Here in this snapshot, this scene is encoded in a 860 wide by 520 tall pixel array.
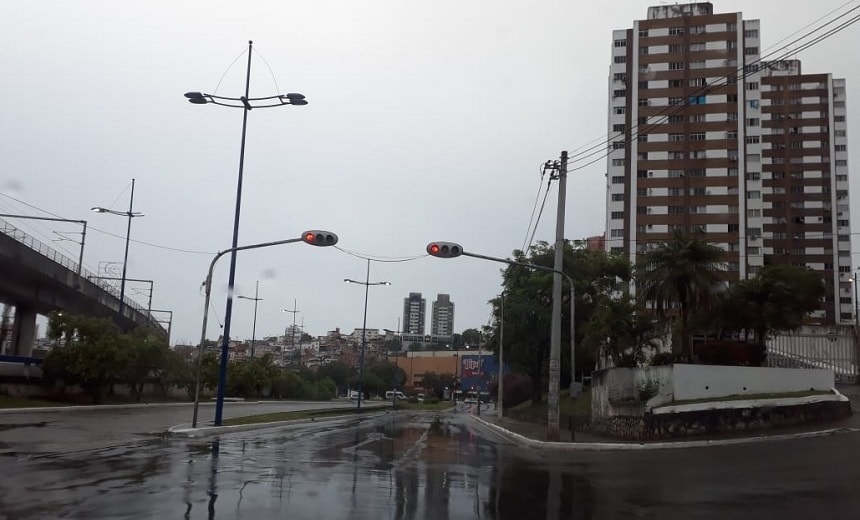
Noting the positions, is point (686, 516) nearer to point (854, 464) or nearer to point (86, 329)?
point (854, 464)

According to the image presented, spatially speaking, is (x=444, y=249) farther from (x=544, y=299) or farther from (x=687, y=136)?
(x=687, y=136)

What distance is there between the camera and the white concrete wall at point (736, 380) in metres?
24.9

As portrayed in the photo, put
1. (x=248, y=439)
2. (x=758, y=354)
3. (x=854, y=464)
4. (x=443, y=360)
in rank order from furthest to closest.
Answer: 1. (x=443, y=360)
2. (x=758, y=354)
3. (x=248, y=439)
4. (x=854, y=464)

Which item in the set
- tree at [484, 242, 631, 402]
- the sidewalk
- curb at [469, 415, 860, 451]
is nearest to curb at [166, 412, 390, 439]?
the sidewalk

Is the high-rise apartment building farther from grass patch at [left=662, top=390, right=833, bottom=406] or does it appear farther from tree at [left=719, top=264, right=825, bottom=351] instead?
grass patch at [left=662, top=390, right=833, bottom=406]

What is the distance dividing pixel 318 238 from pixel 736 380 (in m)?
15.6

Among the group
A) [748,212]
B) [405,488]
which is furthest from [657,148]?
[405,488]

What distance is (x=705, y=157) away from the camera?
298 feet

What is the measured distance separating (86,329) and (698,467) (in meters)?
38.5

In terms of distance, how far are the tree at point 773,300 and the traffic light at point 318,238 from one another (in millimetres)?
16498

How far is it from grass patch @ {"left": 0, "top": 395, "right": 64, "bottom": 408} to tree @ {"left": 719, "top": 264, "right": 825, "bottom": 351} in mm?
33684

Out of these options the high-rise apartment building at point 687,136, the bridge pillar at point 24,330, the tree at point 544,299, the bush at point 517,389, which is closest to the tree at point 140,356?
the bridge pillar at point 24,330

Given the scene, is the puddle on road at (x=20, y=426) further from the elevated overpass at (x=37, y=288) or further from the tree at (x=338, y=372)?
the tree at (x=338, y=372)

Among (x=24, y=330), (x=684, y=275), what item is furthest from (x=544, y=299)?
(x=24, y=330)
